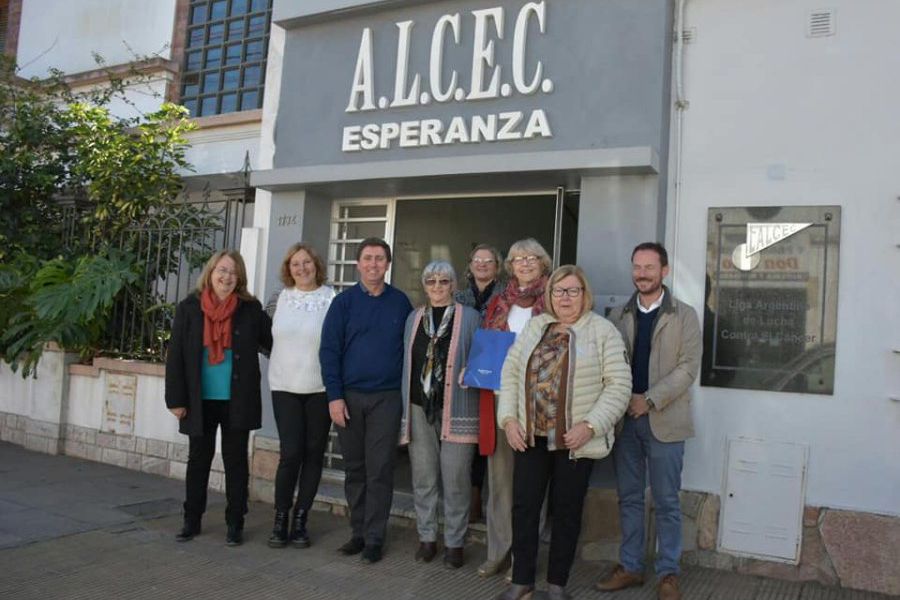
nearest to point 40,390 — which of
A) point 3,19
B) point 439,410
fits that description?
point 439,410

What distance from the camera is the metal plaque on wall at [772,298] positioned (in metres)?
4.55

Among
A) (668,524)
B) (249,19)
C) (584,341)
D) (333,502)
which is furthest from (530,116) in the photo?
(249,19)

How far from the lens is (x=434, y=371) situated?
14.8 ft

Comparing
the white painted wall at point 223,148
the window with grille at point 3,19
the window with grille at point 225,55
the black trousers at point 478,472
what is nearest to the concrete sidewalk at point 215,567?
the black trousers at point 478,472

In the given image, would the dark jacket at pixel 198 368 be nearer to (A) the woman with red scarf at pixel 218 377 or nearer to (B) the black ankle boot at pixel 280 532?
(A) the woman with red scarf at pixel 218 377

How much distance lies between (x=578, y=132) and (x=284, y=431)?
2746mm

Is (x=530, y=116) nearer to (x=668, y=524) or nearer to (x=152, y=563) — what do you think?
(x=668, y=524)

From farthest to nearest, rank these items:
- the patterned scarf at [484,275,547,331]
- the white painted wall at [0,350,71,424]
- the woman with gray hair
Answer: the white painted wall at [0,350,71,424] < the woman with gray hair < the patterned scarf at [484,275,547,331]

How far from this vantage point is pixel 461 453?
4484 mm

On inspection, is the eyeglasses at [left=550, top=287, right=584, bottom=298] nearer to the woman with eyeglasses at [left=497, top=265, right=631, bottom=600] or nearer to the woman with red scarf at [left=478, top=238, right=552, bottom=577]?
the woman with eyeglasses at [left=497, top=265, right=631, bottom=600]

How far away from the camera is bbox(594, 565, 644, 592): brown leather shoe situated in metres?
4.30

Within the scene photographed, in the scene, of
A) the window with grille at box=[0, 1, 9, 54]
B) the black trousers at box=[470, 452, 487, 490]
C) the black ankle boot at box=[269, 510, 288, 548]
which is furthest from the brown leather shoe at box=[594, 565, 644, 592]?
the window with grille at box=[0, 1, 9, 54]

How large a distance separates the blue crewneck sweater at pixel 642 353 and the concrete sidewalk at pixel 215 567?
3.83ft

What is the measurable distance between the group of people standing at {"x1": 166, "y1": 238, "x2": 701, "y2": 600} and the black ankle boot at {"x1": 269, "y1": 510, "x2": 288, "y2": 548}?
14mm
